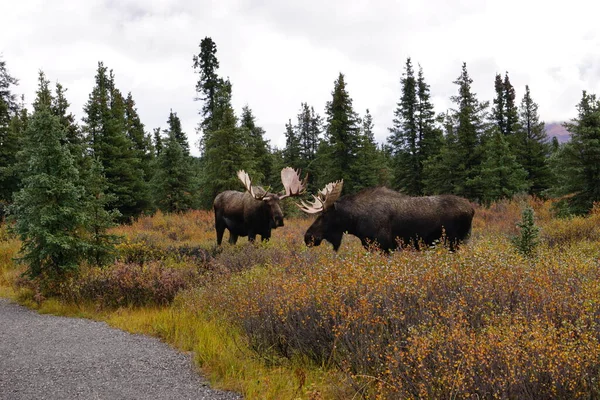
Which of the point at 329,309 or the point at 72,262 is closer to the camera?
the point at 329,309

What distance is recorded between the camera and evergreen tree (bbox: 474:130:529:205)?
2491 cm

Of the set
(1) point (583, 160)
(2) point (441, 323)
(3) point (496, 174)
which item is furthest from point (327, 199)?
(3) point (496, 174)

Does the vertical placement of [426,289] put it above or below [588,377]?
above

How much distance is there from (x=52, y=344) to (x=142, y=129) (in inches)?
1547

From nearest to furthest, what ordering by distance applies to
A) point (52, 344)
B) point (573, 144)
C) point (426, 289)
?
point (426, 289) < point (52, 344) < point (573, 144)

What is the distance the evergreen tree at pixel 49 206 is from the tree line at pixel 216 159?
1.0 inches

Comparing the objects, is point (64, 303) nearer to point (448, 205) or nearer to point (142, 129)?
point (448, 205)

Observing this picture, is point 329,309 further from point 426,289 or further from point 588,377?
point 588,377

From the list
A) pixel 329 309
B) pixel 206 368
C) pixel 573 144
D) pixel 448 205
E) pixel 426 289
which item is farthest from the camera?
pixel 573 144

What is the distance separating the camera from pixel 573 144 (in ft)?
47.5

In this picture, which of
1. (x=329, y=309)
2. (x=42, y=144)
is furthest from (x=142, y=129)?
(x=329, y=309)

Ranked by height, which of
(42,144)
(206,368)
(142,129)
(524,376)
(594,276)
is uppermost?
(142,129)

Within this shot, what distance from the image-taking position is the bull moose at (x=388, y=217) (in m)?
9.29

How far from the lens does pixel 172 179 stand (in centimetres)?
2461
